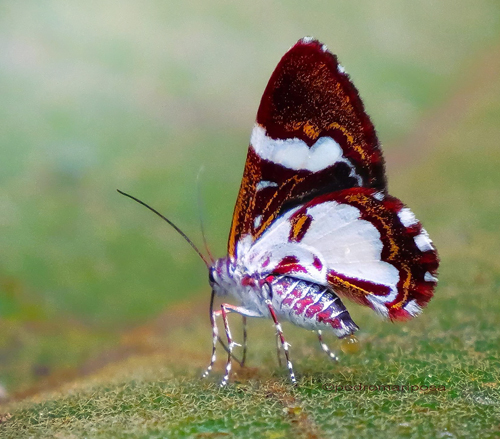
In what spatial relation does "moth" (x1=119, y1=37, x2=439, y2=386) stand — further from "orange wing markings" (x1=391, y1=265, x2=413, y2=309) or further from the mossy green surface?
the mossy green surface

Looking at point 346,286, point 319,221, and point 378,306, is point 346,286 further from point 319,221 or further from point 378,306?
point 319,221

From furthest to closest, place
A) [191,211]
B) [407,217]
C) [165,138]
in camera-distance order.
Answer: [165,138] → [191,211] → [407,217]

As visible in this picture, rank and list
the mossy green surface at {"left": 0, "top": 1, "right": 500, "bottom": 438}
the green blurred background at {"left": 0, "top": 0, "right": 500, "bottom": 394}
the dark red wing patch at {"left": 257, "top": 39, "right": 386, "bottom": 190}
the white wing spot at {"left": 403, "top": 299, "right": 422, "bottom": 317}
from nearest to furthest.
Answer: the mossy green surface at {"left": 0, "top": 1, "right": 500, "bottom": 438}
the dark red wing patch at {"left": 257, "top": 39, "right": 386, "bottom": 190}
the white wing spot at {"left": 403, "top": 299, "right": 422, "bottom": 317}
the green blurred background at {"left": 0, "top": 0, "right": 500, "bottom": 394}

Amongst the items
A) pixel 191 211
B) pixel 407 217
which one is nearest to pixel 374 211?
pixel 407 217

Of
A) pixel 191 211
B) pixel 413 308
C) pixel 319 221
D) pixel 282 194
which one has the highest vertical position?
pixel 191 211

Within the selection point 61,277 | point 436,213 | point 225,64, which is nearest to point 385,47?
point 225,64

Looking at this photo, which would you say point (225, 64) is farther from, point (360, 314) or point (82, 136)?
point (360, 314)

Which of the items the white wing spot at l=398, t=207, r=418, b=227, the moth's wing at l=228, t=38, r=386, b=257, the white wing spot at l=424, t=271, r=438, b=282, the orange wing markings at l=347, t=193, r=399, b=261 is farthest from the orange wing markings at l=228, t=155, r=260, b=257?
the white wing spot at l=424, t=271, r=438, b=282
